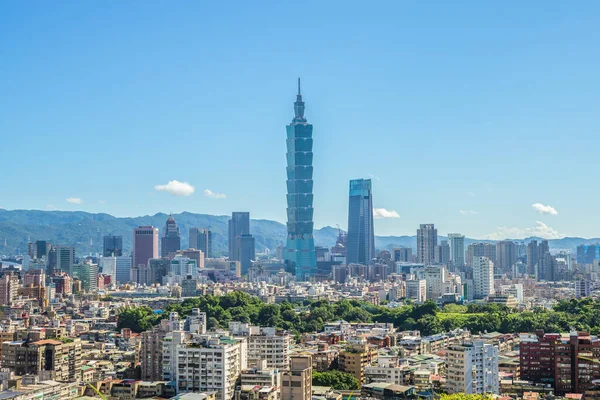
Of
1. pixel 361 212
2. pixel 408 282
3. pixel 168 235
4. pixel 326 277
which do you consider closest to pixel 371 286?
pixel 408 282

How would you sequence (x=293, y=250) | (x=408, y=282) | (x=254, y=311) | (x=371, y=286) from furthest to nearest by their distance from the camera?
(x=293, y=250) → (x=371, y=286) → (x=408, y=282) → (x=254, y=311)

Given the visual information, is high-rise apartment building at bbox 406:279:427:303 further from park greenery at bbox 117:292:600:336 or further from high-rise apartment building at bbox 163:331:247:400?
high-rise apartment building at bbox 163:331:247:400

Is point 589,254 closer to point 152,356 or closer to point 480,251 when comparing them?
point 480,251

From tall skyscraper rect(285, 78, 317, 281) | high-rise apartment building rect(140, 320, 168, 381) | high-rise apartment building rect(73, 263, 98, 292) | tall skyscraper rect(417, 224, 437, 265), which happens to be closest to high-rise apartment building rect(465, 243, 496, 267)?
tall skyscraper rect(417, 224, 437, 265)

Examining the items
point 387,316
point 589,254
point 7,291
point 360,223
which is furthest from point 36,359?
point 589,254

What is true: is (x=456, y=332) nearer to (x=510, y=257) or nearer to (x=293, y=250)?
(x=293, y=250)
